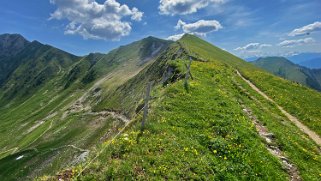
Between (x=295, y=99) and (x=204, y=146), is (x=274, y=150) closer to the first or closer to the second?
(x=204, y=146)

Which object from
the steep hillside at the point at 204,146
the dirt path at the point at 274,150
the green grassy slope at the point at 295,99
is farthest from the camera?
the green grassy slope at the point at 295,99

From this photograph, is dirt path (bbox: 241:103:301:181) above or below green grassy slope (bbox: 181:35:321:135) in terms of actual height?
below

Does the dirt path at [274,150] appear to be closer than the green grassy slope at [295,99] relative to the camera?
Yes

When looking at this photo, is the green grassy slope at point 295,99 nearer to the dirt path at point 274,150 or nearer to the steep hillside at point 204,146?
the steep hillside at point 204,146

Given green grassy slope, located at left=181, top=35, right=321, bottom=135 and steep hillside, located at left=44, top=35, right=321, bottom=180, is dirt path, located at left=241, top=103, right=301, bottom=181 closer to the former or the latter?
steep hillside, located at left=44, top=35, right=321, bottom=180

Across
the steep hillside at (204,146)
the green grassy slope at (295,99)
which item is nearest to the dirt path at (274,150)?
the steep hillside at (204,146)

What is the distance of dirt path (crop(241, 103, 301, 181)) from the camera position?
1950cm

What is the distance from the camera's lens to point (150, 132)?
21.1 meters

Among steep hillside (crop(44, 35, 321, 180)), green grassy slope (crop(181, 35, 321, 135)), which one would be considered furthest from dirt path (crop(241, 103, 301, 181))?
green grassy slope (crop(181, 35, 321, 135))

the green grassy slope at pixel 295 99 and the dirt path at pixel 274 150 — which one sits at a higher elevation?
the green grassy slope at pixel 295 99

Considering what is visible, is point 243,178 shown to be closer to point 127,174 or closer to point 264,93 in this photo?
point 127,174

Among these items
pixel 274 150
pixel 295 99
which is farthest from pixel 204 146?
pixel 295 99

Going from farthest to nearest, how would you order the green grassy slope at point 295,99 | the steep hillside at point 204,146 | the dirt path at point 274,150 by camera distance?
the green grassy slope at point 295,99 < the dirt path at point 274,150 < the steep hillside at point 204,146

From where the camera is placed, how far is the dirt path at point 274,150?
64.0 ft
